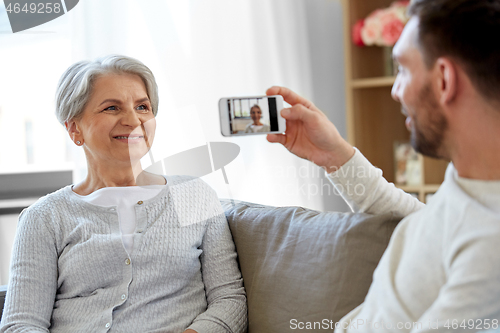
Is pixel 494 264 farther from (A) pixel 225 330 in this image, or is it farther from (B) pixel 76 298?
(B) pixel 76 298

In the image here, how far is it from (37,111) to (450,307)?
71.3 inches

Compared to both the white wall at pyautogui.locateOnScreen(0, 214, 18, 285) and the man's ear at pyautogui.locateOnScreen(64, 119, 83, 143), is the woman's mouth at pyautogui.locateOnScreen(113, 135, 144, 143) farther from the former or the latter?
the white wall at pyautogui.locateOnScreen(0, 214, 18, 285)

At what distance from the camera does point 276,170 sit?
2.36 meters

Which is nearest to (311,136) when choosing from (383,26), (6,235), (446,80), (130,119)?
(446,80)

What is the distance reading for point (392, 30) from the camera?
2408 mm

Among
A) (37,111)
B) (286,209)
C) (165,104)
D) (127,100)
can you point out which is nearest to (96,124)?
(127,100)

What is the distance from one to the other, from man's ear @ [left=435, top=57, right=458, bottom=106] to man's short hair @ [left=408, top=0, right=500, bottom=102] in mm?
12

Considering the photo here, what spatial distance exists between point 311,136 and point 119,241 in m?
0.53

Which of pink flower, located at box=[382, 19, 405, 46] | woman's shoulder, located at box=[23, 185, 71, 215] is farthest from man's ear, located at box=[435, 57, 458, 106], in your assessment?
pink flower, located at box=[382, 19, 405, 46]

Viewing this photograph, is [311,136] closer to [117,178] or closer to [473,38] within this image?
[473,38]

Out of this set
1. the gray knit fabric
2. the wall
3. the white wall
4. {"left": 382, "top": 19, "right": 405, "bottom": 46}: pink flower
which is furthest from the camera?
the wall

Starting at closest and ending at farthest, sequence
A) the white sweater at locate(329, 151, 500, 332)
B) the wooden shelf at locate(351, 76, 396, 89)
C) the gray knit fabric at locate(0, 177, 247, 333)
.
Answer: the white sweater at locate(329, 151, 500, 332)
the gray knit fabric at locate(0, 177, 247, 333)
the wooden shelf at locate(351, 76, 396, 89)

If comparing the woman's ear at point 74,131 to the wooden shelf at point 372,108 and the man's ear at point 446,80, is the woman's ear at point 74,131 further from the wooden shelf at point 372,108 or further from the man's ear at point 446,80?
the wooden shelf at point 372,108

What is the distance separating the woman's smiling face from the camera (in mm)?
1255
